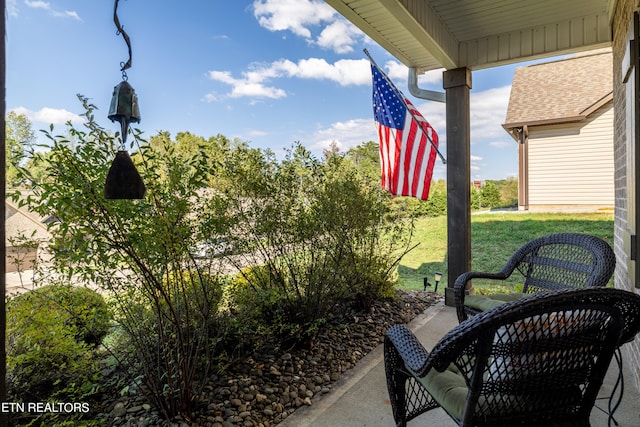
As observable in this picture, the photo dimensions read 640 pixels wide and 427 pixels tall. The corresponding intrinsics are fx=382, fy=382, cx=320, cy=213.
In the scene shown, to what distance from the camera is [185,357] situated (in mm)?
2029

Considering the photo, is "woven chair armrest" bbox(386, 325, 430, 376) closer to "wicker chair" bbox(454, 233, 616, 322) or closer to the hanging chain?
"wicker chair" bbox(454, 233, 616, 322)

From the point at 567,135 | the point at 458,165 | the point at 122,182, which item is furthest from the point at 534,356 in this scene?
the point at 567,135

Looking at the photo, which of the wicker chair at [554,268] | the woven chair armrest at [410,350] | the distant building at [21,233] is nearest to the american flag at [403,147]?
the wicker chair at [554,268]

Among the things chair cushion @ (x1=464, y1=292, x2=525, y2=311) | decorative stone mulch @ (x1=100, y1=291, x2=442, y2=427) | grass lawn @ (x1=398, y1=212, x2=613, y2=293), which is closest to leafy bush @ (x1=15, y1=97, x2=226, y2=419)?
decorative stone mulch @ (x1=100, y1=291, x2=442, y2=427)

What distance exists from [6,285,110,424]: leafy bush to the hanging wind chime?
3.02ft

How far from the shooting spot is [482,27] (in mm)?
3496

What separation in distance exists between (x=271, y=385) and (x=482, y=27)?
349cm

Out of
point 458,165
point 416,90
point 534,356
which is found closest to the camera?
point 534,356

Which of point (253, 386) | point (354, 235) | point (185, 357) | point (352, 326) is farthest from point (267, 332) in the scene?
point (354, 235)

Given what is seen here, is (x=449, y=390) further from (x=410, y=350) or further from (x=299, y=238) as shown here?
(x=299, y=238)

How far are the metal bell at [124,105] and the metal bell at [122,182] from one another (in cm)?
17

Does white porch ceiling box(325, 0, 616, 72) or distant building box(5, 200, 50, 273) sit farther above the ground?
white porch ceiling box(325, 0, 616, 72)

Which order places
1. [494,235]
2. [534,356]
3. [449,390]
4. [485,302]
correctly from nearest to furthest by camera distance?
[534,356] → [449,390] → [485,302] → [494,235]

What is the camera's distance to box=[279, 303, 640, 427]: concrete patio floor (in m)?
2.04
